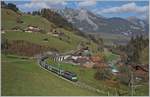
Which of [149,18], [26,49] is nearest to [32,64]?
[26,49]

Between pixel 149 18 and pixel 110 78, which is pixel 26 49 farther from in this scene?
pixel 149 18

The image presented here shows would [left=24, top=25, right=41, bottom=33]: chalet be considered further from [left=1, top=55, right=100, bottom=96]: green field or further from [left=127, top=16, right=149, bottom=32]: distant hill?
[left=127, top=16, right=149, bottom=32]: distant hill

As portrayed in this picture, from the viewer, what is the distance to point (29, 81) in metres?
7.23

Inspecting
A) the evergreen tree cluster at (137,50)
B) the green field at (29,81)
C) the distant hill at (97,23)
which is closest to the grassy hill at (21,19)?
the distant hill at (97,23)

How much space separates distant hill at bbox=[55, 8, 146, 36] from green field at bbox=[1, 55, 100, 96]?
1.01 metres

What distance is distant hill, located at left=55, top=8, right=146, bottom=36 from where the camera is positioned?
7703 mm

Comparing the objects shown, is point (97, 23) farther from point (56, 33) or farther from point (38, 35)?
point (38, 35)

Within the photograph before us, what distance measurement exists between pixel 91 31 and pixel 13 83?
1593 millimetres

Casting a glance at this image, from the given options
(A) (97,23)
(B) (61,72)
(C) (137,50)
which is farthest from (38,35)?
(C) (137,50)

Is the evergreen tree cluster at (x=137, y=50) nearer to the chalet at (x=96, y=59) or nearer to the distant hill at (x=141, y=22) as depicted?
the distant hill at (x=141, y=22)

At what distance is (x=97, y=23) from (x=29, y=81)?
1.51 meters

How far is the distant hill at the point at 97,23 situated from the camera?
770 cm

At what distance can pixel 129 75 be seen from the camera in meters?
7.39

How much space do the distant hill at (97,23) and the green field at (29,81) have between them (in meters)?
1.01
